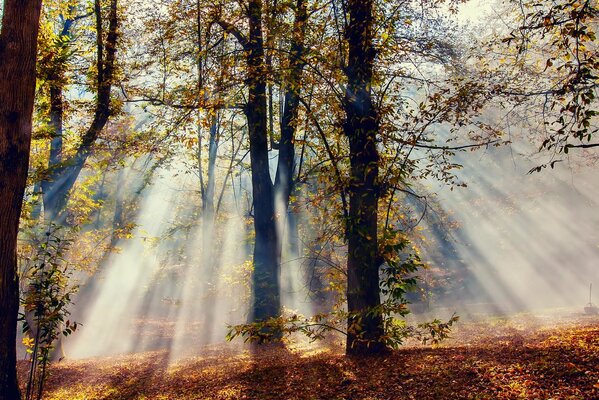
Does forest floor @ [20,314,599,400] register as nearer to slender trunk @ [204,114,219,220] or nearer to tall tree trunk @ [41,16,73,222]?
tall tree trunk @ [41,16,73,222]

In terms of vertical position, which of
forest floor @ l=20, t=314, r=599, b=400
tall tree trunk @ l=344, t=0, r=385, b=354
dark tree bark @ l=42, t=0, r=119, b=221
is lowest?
forest floor @ l=20, t=314, r=599, b=400

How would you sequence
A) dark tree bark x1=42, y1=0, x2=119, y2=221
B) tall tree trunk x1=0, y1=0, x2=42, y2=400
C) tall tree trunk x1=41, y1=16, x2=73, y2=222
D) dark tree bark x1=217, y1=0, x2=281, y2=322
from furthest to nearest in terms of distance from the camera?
dark tree bark x1=217, y1=0, x2=281, y2=322, dark tree bark x1=42, y1=0, x2=119, y2=221, tall tree trunk x1=41, y1=16, x2=73, y2=222, tall tree trunk x1=0, y1=0, x2=42, y2=400

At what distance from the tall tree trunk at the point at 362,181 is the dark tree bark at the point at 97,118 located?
272 inches

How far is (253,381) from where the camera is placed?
21.9 feet

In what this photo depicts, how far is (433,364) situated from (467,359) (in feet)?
1.49

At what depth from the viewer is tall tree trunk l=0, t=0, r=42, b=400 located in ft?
19.4

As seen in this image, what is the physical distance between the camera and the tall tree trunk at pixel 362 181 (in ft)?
23.5

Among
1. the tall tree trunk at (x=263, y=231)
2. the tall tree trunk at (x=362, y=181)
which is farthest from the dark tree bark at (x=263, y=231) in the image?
the tall tree trunk at (x=362, y=181)

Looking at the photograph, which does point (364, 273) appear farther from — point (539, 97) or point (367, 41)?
point (539, 97)

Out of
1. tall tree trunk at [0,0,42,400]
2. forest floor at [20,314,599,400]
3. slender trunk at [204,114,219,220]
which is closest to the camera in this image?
forest floor at [20,314,599,400]

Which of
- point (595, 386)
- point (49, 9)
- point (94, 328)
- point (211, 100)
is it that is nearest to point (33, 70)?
point (211, 100)

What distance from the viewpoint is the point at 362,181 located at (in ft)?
24.0

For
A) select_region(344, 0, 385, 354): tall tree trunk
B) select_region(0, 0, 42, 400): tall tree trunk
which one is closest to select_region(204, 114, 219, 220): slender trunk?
select_region(344, 0, 385, 354): tall tree trunk

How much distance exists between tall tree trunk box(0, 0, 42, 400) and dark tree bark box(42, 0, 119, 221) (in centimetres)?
532
